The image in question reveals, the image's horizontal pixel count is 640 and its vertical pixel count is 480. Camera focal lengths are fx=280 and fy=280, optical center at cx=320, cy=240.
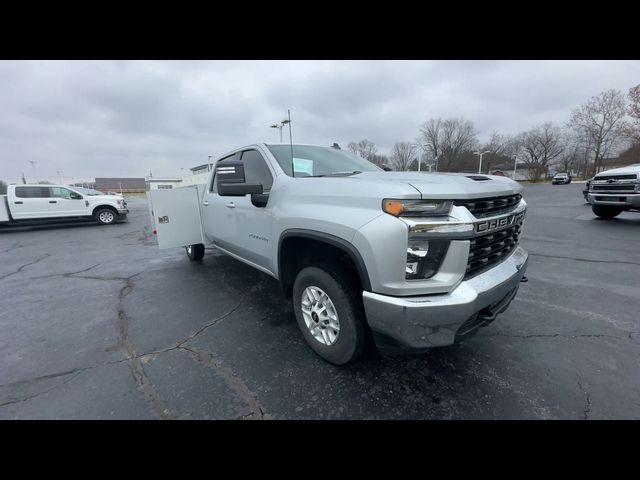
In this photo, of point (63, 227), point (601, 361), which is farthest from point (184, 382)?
point (63, 227)

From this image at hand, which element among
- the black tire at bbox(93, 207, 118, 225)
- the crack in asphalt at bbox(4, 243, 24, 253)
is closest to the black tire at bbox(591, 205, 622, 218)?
the crack in asphalt at bbox(4, 243, 24, 253)

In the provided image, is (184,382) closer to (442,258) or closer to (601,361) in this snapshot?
(442,258)

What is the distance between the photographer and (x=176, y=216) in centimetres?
482

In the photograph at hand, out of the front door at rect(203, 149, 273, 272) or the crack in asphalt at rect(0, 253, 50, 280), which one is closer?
the front door at rect(203, 149, 273, 272)

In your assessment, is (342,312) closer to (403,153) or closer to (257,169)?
(257,169)

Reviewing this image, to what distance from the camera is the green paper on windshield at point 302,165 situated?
2947 mm

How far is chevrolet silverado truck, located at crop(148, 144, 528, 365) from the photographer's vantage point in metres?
1.73

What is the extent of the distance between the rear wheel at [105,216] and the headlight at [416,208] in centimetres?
1491

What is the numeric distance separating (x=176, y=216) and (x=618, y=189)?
11387 millimetres

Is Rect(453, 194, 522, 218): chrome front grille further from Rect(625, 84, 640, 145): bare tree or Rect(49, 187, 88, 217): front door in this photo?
Rect(625, 84, 640, 145): bare tree

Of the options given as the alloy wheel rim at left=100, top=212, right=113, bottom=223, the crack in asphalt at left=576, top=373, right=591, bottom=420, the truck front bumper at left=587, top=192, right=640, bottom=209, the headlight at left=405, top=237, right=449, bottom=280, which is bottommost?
the crack in asphalt at left=576, top=373, right=591, bottom=420

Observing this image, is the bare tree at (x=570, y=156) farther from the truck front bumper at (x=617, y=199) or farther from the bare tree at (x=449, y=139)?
the truck front bumper at (x=617, y=199)

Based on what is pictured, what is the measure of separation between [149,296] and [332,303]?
10.5 ft

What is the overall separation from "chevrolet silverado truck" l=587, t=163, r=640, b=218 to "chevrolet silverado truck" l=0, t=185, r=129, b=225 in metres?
18.3
